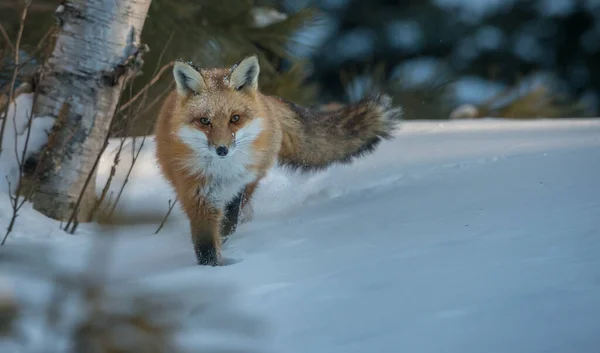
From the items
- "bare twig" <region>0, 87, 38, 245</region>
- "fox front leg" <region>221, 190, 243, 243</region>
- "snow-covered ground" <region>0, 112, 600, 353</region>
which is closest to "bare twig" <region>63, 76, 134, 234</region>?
"snow-covered ground" <region>0, 112, 600, 353</region>

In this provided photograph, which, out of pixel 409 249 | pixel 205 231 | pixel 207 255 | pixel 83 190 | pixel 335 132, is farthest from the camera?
pixel 335 132

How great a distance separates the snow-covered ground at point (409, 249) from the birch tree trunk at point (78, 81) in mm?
306

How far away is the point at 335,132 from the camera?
190 inches

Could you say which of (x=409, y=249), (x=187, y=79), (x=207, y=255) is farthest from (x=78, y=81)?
(x=409, y=249)

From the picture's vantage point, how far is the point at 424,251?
112 inches

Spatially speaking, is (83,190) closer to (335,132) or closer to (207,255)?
(207,255)

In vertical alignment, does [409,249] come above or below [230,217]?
above

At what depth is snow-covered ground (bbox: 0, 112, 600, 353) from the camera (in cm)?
210

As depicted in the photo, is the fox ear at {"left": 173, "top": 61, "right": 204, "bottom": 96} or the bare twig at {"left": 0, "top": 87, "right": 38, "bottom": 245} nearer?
the bare twig at {"left": 0, "top": 87, "right": 38, "bottom": 245}

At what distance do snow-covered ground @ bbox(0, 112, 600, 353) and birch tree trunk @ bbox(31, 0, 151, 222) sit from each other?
31cm

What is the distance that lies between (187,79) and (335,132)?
4.27 feet

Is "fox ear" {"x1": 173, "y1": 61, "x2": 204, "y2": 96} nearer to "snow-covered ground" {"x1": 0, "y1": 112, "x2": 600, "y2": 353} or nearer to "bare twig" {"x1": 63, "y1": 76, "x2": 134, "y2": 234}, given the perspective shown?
"bare twig" {"x1": 63, "y1": 76, "x2": 134, "y2": 234}

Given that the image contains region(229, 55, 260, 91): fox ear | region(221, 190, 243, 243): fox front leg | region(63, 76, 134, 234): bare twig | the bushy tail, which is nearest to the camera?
region(229, 55, 260, 91): fox ear

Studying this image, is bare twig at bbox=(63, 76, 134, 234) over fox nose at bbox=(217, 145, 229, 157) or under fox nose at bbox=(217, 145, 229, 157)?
under
